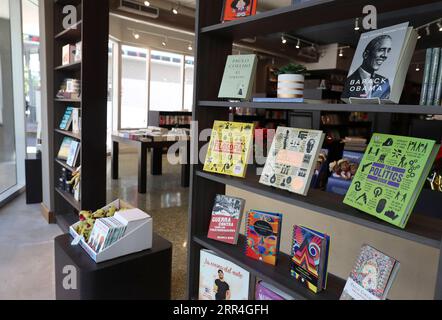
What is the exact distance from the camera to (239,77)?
1.69 metres

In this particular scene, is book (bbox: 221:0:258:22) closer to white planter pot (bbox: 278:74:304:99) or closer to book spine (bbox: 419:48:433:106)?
white planter pot (bbox: 278:74:304:99)

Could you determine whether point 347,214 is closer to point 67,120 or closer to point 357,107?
point 357,107

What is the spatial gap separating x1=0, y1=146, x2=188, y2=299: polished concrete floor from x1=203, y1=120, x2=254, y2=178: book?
113 centimetres

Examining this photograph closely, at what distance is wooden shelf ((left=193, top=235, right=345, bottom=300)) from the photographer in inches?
55.9

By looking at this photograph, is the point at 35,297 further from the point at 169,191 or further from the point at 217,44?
the point at 169,191

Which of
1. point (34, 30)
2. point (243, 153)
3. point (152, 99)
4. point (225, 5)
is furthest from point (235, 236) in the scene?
point (152, 99)

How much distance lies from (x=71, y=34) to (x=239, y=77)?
8.09ft

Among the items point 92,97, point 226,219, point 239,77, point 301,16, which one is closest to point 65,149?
point 92,97

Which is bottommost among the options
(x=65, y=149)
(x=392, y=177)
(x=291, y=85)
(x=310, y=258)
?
(x=310, y=258)

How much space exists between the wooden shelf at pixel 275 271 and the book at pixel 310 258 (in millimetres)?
33

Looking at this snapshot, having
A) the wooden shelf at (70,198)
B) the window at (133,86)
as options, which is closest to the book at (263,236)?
the wooden shelf at (70,198)

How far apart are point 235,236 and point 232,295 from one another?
30cm

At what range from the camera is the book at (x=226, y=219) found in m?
1.83

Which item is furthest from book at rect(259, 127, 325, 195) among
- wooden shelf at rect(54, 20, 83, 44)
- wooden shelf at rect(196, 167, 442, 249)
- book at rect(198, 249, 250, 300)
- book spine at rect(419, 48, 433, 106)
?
wooden shelf at rect(54, 20, 83, 44)
